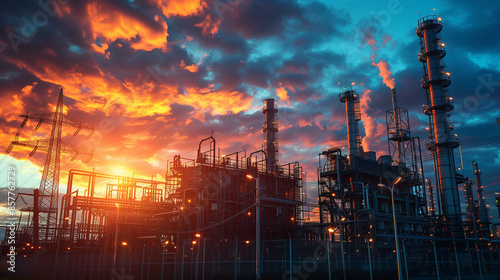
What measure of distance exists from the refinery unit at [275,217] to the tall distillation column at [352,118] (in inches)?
8.0

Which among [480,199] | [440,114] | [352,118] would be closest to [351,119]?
[352,118]

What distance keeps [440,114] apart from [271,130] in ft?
97.8

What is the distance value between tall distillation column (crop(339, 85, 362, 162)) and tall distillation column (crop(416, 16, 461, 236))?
39.0 ft

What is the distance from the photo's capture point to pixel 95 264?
121 ft

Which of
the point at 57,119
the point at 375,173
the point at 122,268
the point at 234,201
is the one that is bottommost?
the point at 122,268

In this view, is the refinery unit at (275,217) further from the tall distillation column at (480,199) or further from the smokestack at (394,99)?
the tall distillation column at (480,199)

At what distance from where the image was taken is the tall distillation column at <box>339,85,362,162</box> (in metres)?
66.8

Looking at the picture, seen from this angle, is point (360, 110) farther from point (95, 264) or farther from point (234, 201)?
point (95, 264)

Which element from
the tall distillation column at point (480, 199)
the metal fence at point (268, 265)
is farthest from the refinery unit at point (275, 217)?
the tall distillation column at point (480, 199)

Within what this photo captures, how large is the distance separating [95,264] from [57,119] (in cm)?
6456

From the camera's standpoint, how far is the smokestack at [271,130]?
71.4 meters

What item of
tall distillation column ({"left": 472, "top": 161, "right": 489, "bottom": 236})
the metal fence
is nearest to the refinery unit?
the metal fence

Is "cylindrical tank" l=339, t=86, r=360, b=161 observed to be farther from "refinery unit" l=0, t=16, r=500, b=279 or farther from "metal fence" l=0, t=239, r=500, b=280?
"metal fence" l=0, t=239, r=500, b=280

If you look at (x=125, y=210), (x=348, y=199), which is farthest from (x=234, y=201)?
(x=348, y=199)
